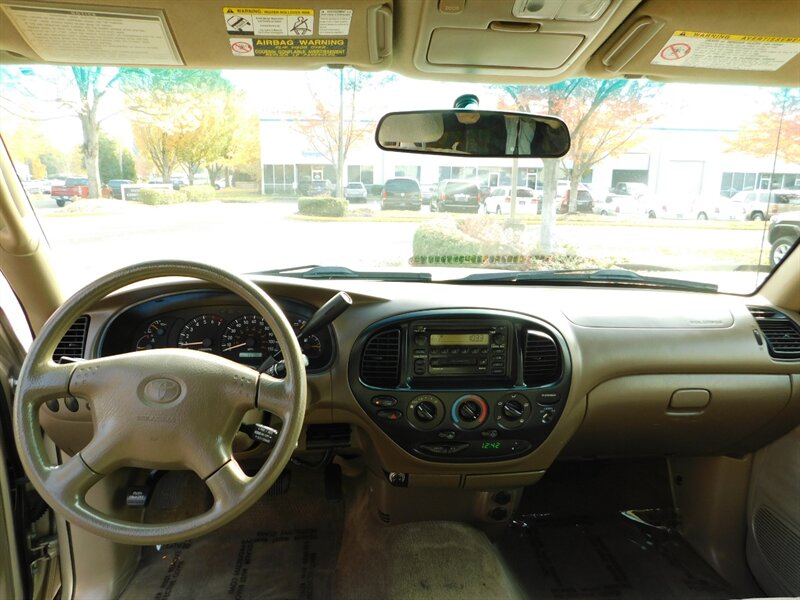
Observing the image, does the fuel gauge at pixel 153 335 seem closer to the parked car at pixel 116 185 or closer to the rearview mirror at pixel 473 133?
the parked car at pixel 116 185

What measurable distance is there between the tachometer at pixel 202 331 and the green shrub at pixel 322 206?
1.84ft

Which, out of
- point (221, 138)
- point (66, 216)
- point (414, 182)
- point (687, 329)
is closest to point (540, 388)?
point (687, 329)

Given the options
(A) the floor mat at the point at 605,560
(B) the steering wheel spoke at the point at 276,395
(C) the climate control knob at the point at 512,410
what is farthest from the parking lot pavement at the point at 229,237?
(A) the floor mat at the point at 605,560

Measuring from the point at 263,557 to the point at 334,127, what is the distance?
2.06 m

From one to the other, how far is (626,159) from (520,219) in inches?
22.0

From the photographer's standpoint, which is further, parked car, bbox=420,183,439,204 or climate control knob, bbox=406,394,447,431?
parked car, bbox=420,183,439,204

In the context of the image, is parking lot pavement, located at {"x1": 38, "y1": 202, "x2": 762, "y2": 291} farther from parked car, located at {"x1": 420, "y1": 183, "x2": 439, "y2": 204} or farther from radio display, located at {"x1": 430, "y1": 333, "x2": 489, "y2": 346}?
radio display, located at {"x1": 430, "y1": 333, "x2": 489, "y2": 346}

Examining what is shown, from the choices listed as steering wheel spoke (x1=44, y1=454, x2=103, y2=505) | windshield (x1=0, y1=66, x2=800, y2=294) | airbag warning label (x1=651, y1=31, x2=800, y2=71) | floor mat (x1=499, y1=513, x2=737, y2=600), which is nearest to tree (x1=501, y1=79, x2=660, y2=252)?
windshield (x1=0, y1=66, x2=800, y2=294)

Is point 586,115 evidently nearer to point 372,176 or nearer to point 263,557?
point 372,176

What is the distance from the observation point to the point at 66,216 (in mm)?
2209

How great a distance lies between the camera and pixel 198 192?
2.27m

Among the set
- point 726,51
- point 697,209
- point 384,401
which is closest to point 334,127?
point 384,401

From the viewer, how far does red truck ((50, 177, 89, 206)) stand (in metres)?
2.18

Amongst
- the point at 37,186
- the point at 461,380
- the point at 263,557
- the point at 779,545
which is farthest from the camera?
the point at 263,557
